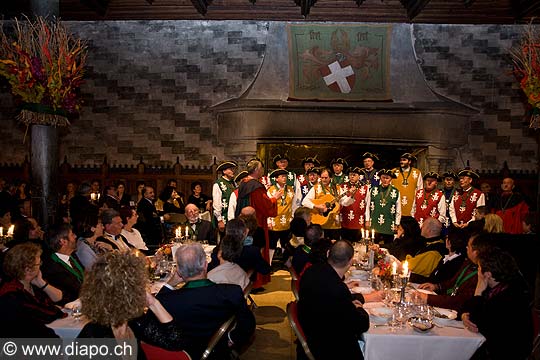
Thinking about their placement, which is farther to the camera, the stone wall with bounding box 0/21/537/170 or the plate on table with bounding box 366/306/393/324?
the stone wall with bounding box 0/21/537/170

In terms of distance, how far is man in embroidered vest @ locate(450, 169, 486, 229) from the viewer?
8742 mm

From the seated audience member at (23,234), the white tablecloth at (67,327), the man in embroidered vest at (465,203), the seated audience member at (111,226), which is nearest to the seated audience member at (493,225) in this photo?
the man in embroidered vest at (465,203)

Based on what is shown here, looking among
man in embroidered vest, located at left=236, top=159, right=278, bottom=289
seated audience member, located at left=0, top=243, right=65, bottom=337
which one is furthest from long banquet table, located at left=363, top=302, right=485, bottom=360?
man in embroidered vest, located at left=236, top=159, right=278, bottom=289

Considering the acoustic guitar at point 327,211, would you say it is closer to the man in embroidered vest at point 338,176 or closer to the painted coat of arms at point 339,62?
the man in embroidered vest at point 338,176

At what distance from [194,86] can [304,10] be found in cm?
284

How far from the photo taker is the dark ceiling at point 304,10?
9703 mm

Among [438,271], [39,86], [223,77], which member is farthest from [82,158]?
[438,271]

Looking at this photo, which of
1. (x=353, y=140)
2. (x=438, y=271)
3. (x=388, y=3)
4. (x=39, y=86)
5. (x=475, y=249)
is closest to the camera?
(x=475, y=249)

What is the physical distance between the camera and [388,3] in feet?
32.7

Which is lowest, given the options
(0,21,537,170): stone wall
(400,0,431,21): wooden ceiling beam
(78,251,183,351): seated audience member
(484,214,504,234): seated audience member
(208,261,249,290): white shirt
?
(208,261,249,290): white shirt

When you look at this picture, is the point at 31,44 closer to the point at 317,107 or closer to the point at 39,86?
the point at 39,86

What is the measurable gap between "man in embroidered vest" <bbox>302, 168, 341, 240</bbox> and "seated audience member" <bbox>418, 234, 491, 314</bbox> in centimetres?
400

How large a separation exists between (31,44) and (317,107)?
5950 mm

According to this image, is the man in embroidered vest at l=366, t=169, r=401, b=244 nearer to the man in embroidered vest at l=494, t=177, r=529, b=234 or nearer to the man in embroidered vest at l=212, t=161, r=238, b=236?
the man in embroidered vest at l=494, t=177, r=529, b=234
